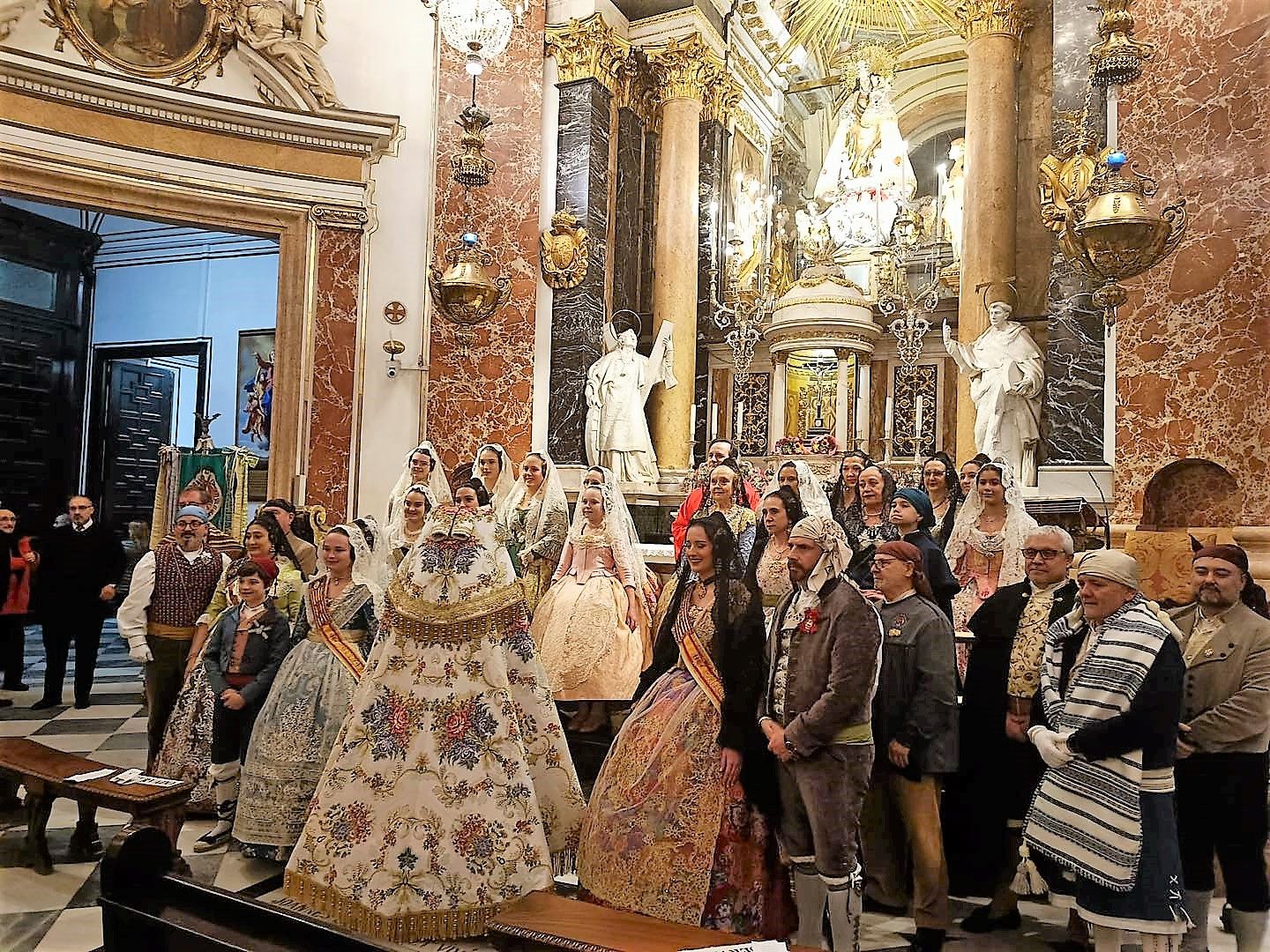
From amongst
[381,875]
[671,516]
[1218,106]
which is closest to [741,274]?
[671,516]

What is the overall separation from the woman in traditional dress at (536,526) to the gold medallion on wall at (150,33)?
629cm

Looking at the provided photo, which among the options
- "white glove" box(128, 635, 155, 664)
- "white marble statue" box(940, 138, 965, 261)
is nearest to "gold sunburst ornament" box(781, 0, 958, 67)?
"white marble statue" box(940, 138, 965, 261)

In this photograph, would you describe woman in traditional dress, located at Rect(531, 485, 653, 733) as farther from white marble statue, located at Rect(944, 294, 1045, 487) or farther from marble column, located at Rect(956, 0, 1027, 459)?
marble column, located at Rect(956, 0, 1027, 459)

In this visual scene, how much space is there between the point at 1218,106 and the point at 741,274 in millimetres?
6372

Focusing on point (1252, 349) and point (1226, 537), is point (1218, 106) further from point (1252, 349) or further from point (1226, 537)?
point (1226, 537)

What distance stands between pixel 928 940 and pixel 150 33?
10867 millimetres

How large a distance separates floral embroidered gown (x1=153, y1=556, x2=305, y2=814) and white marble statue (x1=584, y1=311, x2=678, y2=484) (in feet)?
19.6

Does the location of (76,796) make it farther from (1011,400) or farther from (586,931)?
(1011,400)

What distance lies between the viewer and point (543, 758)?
4219 millimetres

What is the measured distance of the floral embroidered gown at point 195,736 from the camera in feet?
18.4

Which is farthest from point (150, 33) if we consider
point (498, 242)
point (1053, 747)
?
point (1053, 747)

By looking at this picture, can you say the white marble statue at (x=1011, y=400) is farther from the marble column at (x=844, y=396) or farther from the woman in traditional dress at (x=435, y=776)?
the woman in traditional dress at (x=435, y=776)

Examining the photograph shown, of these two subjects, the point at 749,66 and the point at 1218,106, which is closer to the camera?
the point at 1218,106

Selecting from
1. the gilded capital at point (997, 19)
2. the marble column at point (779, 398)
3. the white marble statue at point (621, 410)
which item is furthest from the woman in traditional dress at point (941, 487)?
the gilded capital at point (997, 19)
